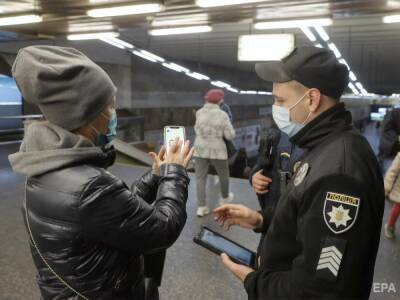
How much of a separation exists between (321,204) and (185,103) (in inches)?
617

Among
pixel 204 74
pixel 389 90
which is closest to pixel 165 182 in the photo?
pixel 204 74

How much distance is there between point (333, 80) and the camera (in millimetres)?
1115

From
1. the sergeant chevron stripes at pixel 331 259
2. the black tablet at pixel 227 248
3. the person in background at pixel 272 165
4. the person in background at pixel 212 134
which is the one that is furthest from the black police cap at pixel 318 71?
the person in background at pixel 212 134

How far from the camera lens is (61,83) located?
1021mm

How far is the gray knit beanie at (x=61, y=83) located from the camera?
1011 millimetres

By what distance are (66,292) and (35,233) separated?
22cm

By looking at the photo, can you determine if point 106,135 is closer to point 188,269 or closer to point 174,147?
point 174,147

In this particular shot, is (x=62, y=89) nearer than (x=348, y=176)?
No

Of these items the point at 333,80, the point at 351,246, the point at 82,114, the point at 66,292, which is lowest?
the point at 66,292

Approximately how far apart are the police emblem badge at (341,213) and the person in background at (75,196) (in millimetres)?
501

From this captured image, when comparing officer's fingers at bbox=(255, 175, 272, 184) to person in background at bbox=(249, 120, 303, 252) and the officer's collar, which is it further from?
the officer's collar

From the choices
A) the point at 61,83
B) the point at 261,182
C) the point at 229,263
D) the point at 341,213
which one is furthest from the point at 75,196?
the point at 261,182

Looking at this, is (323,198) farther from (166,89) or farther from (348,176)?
(166,89)

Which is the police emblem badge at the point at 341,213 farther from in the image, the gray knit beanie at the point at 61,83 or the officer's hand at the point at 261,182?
the officer's hand at the point at 261,182
